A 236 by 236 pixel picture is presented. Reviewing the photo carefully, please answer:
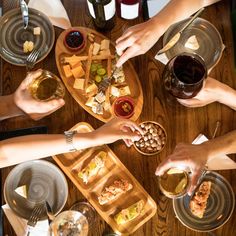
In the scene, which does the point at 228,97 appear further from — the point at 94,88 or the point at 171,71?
the point at 94,88

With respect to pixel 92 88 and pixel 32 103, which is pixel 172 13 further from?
pixel 32 103

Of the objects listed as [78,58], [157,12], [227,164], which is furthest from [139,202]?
[157,12]

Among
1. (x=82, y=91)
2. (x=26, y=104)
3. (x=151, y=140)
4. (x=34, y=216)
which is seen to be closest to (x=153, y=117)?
(x=151, y=140)

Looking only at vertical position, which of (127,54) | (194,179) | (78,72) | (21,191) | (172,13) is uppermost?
(172,13)

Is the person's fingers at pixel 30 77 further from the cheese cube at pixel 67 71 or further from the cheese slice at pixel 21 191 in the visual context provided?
the cheese slice at pixel 21 191

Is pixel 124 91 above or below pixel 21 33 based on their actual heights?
below

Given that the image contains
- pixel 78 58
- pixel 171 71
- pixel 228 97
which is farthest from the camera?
pixel 78 58
